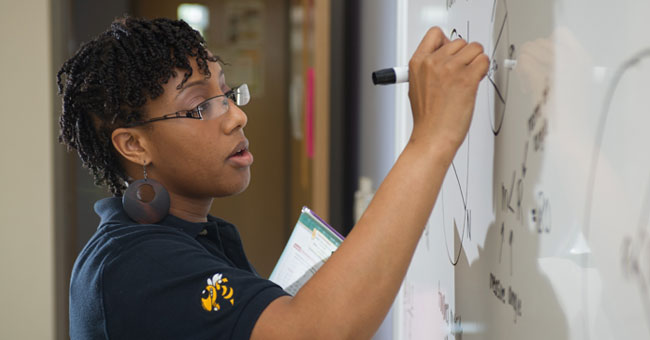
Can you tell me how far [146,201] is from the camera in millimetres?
798

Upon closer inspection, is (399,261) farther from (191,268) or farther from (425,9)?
(425,9)

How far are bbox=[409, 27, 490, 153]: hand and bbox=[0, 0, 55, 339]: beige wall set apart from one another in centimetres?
192

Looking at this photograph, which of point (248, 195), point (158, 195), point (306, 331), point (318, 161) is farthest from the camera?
point (248, 195)

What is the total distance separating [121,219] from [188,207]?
11 cm

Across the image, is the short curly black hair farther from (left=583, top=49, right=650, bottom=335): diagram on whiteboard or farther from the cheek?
(left=583, top=49, right=650, bottom=335): diagram on whiteboard

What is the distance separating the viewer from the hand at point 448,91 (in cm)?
58

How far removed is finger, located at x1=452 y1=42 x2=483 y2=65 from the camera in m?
0.59

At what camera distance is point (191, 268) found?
654 millimetres

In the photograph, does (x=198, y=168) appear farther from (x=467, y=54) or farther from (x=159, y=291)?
(x=467, y=54)

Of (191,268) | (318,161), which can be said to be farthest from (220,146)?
(318,161)

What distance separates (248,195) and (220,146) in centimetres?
283

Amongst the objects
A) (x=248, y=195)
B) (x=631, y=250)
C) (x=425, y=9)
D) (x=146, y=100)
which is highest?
(x=425, y=9)

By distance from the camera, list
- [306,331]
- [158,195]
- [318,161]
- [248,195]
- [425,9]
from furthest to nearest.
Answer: [248,195]
[318,161]
[425,9]
[158,195]
[306,331]

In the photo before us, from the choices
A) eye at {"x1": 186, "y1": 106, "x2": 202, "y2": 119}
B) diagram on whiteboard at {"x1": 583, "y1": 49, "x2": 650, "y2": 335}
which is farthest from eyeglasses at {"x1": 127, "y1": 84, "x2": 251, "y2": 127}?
diagram on whiteboard at {"x1": 583, "y1": 49, "x2": 650, "y2": 335}
